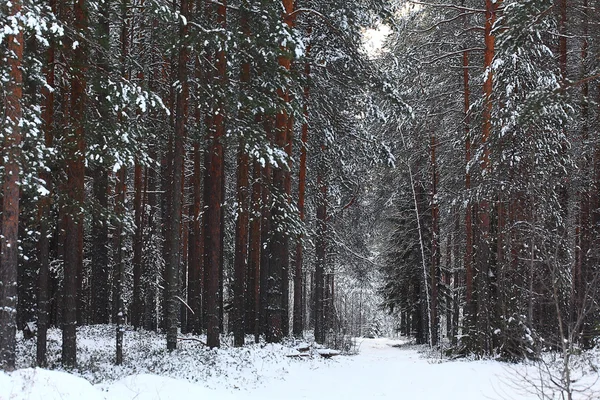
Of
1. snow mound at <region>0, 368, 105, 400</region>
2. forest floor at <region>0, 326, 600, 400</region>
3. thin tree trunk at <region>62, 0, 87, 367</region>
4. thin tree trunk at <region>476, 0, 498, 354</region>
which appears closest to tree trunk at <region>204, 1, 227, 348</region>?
forest floor at <region>0, 326, 600, 400</region>

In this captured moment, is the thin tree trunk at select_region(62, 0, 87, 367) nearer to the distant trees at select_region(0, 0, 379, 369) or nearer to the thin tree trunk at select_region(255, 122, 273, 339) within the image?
the distant trees at select_region(0, 0, 379, 369)

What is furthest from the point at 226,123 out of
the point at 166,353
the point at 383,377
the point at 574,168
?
the point at 574,168

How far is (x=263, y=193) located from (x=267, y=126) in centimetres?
205

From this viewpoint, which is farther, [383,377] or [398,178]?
[398,178]

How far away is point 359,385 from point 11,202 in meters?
8.26

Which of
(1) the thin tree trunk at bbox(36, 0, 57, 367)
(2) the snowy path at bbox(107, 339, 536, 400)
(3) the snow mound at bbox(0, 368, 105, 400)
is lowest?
(2) the snowy path at bbox(107, 339, 536, 400)

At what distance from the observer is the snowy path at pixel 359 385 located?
28.5 ft

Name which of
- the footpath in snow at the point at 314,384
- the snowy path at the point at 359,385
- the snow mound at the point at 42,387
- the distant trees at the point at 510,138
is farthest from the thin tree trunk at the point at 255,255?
the snow mound at the point at 42,387

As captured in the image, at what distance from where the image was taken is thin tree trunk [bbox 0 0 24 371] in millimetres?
8539

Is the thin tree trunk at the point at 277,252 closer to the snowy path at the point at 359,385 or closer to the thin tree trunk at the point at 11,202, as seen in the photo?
the snowy path at the point at 359,385

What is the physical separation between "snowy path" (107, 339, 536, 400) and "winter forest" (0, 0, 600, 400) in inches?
6.0

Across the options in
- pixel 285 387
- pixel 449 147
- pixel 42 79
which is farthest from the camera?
pixel 449 147

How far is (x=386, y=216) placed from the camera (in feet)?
94.2

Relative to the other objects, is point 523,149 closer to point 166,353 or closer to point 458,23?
point 458,23
